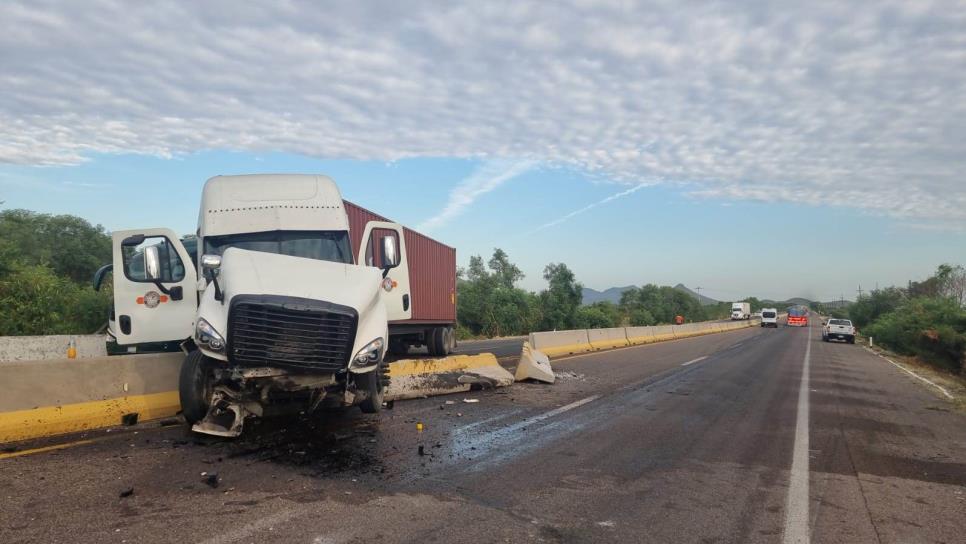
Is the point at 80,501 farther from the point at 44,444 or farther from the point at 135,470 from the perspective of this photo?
the point at 44,444

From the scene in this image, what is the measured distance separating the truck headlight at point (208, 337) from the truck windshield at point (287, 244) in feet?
6.64

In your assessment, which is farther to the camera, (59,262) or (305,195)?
(59,262)

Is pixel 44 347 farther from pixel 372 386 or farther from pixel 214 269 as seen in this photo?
pixel 372 386

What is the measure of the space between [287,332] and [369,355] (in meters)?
0.93

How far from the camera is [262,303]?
620 cm

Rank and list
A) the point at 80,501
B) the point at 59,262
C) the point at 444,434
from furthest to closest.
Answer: the point at 59,262, the point at 444,434, the point at 80,501

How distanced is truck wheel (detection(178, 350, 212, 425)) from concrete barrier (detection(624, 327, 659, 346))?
2603 centimetres

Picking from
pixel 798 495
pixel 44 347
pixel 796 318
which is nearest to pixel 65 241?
pixel 44 347

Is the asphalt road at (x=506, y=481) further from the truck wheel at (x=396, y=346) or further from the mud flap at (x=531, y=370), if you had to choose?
the truck wheel at (x=396, y=346)

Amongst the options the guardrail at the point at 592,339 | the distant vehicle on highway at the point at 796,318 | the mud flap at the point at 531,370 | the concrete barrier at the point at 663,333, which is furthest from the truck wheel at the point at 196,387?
the distant vehicle on highway at the point at 796,318

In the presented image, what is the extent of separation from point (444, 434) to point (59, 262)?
43569 millimetres

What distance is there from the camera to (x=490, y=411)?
9.55 metres

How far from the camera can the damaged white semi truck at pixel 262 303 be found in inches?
249

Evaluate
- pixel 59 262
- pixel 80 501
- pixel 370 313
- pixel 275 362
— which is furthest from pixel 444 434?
pixel 59 262
